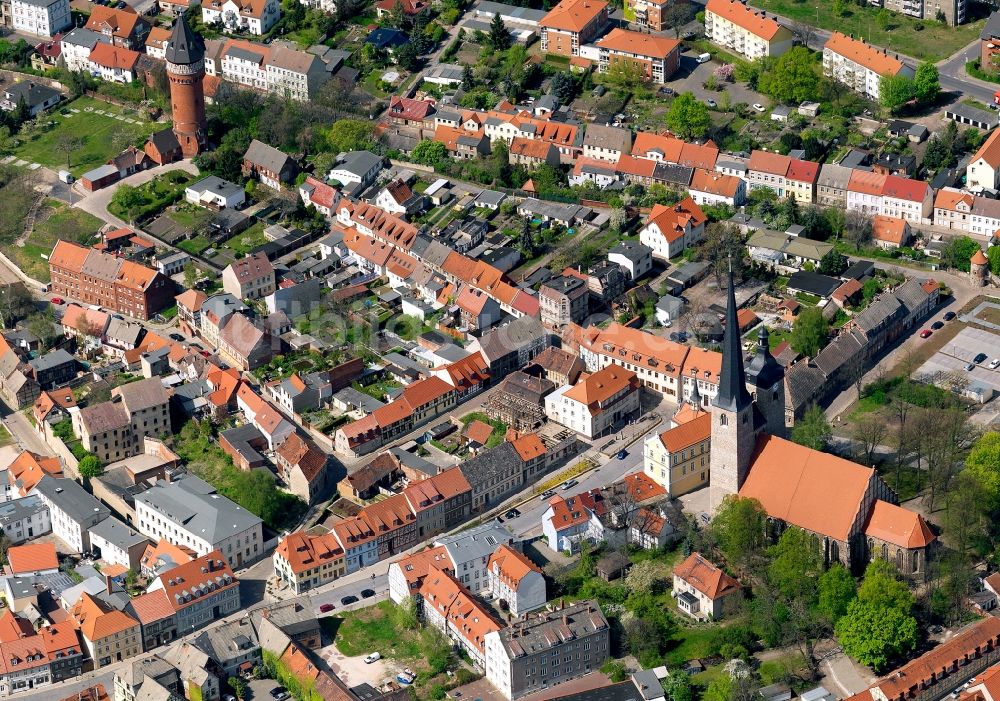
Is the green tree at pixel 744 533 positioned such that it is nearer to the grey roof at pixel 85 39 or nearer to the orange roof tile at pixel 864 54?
the orange roof tile at pixel 864 54

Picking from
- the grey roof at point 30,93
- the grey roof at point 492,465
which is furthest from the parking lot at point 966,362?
the grey roof at point 30,93

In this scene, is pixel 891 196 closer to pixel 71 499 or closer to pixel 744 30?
pixel 744 30

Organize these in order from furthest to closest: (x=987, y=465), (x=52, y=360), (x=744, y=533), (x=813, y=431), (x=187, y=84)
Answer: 1. (x=187, y=84)
2. (x=52, y=360)
3. (x=813, y=431)
4. (x=987, y=465)
5. (x=744, y=533)

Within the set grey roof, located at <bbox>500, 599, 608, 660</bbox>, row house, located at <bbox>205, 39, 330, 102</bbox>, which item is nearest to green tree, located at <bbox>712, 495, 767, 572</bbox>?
grey roof, located at <bbox>500, 599, 608, 660</bbox>

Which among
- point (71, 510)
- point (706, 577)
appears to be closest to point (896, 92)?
point (706, 577)

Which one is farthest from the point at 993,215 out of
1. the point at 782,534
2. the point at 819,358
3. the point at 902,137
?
the point at 782,534

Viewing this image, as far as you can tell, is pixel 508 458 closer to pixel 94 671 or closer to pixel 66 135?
pixel 94 671

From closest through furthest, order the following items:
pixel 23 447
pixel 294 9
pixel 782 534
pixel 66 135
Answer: pixel 782 534 → pixel 23 447 → pixel 66 135 → pixel 294 9
